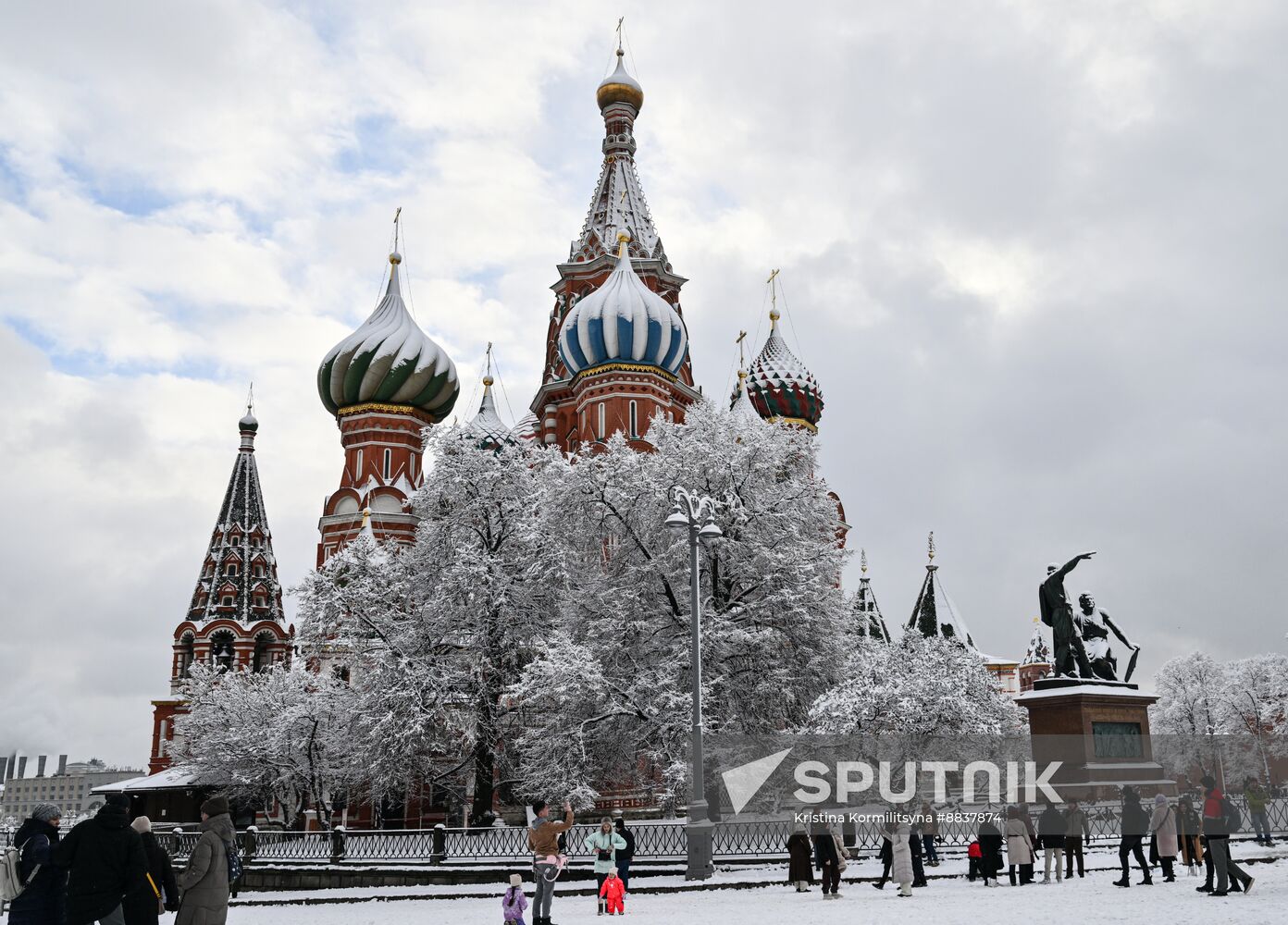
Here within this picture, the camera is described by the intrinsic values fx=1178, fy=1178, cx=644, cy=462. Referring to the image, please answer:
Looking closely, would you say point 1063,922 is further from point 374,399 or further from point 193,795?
point 193,795

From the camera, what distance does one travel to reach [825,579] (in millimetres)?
29828

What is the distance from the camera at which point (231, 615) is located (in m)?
65.0

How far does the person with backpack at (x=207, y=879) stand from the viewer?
8.30 m

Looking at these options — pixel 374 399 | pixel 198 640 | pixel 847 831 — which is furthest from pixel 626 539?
pixel 198 640

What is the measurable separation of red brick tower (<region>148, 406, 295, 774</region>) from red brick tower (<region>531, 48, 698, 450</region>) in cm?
2281

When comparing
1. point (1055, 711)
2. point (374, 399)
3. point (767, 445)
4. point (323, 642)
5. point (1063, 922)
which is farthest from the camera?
point (374, 399)

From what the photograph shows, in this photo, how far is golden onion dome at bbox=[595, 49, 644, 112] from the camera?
59.4 metres

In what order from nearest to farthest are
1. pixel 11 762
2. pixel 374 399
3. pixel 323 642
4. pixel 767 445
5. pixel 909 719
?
pixel 767 445 → pixel 909 719 → pixel 323 642 → pixel 374 399 → pixel 11 762

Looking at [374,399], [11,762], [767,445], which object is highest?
[374,399]

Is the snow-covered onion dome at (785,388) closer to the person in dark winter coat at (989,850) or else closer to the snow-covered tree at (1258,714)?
the snow-covered tree at (1258,714)

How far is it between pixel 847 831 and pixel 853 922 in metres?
10.7

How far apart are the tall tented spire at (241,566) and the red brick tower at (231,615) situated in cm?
5

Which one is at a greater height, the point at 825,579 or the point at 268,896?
the point at 825,579

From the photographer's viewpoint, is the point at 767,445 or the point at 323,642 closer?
the point at 767,445
